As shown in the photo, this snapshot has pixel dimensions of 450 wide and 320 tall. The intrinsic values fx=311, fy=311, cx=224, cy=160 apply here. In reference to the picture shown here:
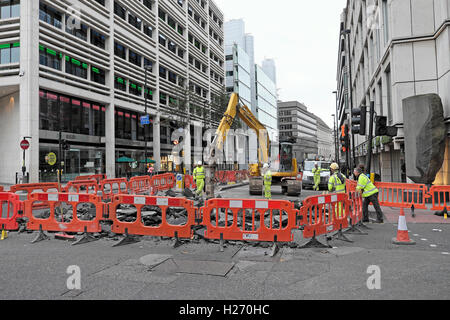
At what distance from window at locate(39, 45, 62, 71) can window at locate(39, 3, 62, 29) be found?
2356 millimetres

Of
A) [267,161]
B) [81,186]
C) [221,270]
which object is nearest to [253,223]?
[221,270]

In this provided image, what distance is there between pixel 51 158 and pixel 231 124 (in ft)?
58.3

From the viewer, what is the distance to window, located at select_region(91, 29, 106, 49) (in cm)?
2969

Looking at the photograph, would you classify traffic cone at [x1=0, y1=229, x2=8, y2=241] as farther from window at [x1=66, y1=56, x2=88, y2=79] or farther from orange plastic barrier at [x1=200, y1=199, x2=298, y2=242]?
window at [x1=66, y1=56, x2=88, y2=79]

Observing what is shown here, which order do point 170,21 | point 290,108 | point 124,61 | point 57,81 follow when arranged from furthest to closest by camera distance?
point 290,108
point 170,21
point 124,61
point 57,81

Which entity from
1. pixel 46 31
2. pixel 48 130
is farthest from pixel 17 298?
pixel 46 31

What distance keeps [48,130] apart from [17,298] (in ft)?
79.9

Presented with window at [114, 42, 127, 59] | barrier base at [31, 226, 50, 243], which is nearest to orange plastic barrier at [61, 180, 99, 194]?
barrier base at [31, 226, 50, 243]

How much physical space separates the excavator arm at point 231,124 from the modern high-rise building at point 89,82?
472 inches

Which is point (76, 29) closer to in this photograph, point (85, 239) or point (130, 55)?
point (130, 55)

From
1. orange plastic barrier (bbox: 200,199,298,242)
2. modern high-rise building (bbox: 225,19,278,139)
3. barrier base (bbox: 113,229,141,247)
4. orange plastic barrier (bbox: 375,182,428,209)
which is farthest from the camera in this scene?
modern high-rise building (bbox: 225,19,278,139)

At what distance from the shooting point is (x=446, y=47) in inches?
506

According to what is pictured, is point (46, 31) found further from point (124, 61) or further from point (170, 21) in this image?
point (170, 21)

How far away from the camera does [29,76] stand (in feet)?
74.6
